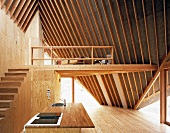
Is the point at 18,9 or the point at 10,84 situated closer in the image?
the point at 10,84

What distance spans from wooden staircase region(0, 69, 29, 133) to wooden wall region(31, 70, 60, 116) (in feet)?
1.55

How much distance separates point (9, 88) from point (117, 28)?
4183 millimetres

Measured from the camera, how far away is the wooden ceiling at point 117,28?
6.56 meters

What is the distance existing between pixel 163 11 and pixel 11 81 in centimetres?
498

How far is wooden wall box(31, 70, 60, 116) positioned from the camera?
7547 millimetres

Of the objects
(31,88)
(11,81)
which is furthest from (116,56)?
(11,81)

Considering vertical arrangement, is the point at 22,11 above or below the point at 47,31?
above

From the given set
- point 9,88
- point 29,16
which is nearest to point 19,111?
point 9,88

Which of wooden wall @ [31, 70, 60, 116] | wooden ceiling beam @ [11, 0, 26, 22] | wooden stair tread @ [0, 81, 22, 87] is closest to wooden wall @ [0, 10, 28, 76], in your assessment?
wooden ceiling beam @ [11, 0, 26, 22]

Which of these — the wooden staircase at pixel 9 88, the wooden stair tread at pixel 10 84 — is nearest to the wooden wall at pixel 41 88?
the wooden staircase at pixel 9 88

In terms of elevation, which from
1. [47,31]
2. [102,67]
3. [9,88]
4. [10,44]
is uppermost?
[47,31]

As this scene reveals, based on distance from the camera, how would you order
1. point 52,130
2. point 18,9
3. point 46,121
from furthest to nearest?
point 18,9, point 46,121, point 52,130

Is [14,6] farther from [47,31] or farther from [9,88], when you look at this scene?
[47,31]

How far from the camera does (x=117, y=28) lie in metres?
7.56
